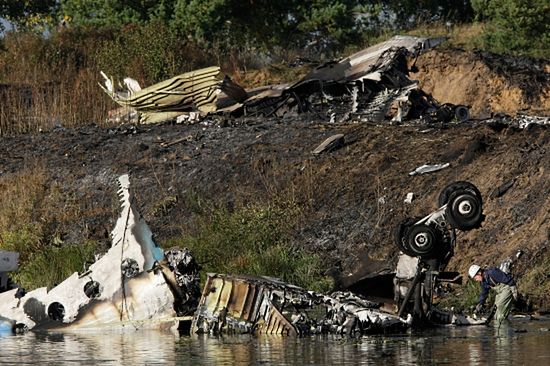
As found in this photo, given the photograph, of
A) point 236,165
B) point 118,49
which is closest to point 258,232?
point 236,165

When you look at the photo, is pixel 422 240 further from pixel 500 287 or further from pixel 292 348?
pixel 292 348

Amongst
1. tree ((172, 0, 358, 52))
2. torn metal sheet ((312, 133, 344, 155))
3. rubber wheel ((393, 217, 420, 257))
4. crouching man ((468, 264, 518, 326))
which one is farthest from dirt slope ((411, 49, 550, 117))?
crouching man ((468, 264, 518, 326))

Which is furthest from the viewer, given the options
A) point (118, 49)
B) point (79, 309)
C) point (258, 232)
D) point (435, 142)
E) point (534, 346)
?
point (118, 49)

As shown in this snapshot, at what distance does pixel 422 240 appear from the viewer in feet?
55.0

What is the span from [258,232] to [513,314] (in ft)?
16.5

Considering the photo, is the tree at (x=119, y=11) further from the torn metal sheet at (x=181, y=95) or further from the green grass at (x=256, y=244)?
the green grass at (x=256, y=244)

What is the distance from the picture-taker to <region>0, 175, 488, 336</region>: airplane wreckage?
15.3 metres

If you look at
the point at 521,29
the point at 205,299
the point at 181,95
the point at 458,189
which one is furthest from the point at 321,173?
the point at 521,29

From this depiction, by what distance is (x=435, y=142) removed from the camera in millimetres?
23125

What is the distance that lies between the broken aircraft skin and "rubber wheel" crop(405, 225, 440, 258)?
2628 millimetres

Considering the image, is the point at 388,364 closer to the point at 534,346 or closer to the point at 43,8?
the point at 534,346

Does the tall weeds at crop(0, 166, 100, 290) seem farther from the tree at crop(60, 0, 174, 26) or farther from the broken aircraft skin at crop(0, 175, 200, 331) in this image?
the tree at crop(60, 0, 174, 26)

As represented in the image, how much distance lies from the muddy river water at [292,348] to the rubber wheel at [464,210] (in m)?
1.72

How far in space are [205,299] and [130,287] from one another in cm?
104
